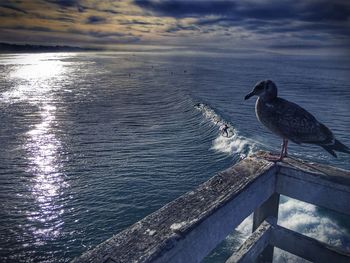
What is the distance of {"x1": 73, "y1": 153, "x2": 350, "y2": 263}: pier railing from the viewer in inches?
105

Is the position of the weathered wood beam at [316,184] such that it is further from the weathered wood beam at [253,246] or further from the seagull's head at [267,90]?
the seagull's head at [267,90]

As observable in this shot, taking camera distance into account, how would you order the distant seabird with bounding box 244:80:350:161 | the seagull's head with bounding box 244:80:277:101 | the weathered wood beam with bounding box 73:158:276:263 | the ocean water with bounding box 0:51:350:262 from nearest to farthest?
the weathered wood beam with bounding box 73:158:276:263
the distant seabird with bounding box 244:80:350:161
the seagull's head with bounding box 244:80:277:101
the ocean water with bounding box 0:51:350:262

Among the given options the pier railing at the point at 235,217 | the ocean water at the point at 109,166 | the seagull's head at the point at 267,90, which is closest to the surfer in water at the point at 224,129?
the ocean water at the point at 109,166

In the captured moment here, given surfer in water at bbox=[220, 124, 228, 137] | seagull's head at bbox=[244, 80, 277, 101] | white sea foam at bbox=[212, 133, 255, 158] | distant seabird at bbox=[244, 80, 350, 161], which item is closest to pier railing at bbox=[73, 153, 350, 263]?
distant seabird at bbox=[244, 80, 350, 161]

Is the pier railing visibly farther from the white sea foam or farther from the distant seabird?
the white sea foam

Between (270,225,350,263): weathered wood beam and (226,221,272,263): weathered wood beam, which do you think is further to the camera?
(270,225,350,263): weathered wood beam

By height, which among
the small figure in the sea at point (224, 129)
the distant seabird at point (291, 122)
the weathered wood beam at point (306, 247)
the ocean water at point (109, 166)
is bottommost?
the ocean water at point (109, 166)

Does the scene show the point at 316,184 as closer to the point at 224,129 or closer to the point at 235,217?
the point at 235,217

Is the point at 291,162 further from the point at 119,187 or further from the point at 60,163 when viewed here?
the point at 60,163

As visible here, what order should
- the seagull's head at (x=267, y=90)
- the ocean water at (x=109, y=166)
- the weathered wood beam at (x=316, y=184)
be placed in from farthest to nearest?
the ocean water at (x=109, y=166)
the seagull's head at (x=267, y=90)
the weathered wood beam at (x=316, y=184)

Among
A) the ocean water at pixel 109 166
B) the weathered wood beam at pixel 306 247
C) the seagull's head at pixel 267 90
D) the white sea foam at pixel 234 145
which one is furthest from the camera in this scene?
the white sea foam at pixel 234 145

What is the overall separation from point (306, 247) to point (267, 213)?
28.6 inches

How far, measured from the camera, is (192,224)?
2904 millimetres

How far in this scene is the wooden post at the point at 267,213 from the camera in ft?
15.9
